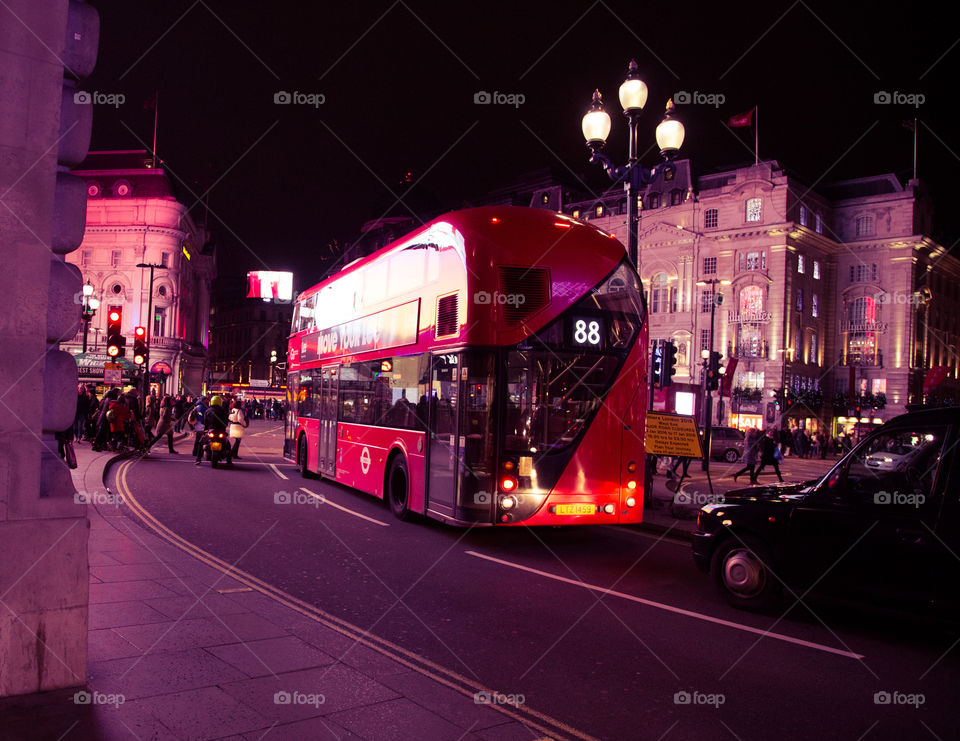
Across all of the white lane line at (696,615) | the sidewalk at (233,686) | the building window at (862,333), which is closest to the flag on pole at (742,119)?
the building window at (862,333)

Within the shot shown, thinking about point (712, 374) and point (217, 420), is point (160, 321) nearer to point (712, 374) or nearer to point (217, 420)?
point (217, 420)

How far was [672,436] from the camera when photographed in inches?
561

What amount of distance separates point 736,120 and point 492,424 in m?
45.4

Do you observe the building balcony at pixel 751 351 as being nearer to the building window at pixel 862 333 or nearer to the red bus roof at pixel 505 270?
the building window at pixel 862 333

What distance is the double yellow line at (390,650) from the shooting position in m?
4.44

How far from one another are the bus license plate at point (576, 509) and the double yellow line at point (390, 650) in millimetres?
3794

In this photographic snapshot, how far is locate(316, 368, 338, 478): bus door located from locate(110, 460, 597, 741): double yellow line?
566 cm

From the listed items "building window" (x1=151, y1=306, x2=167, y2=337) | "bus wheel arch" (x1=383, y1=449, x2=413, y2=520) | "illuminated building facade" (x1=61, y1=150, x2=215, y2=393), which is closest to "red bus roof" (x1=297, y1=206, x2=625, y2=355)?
"bus wheel arch" (x1=383, y1=449, x2=413, y2=520)

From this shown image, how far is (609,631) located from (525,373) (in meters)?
3.85

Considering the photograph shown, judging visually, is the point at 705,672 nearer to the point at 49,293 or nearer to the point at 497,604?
the point at 497,604

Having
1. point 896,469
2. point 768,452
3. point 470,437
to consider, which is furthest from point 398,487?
point 768,452

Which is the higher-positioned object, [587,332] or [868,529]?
[587,332]

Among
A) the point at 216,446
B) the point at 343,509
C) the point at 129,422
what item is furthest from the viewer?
the point at 129,422

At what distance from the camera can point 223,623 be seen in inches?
235
